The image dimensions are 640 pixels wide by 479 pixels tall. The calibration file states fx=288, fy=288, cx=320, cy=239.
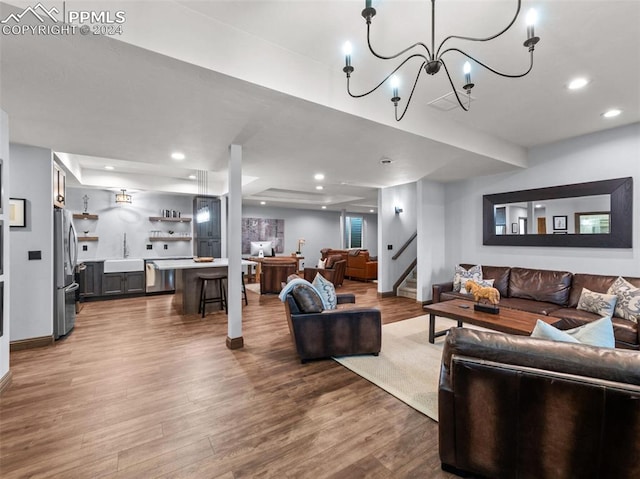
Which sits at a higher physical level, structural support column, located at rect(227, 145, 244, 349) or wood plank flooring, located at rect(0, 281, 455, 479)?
structural support column, located at rect(227, 145, 244, 349)

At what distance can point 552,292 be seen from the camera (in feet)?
13.3

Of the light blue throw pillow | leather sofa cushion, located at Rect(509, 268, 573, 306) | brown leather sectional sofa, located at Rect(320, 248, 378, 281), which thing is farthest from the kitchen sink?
leather sofa cushion, located at Rect(509, 268, 573, 306)

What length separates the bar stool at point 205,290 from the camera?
A: 500cm

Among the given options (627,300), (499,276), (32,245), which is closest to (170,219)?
(32,245)

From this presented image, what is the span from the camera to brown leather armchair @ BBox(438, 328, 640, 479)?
1.26m

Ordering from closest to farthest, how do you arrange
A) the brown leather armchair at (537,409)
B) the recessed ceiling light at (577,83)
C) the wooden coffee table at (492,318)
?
1. the brown leather armchair at (537,409)
2. the recessed ceiling light at (577,83)
3. the wooden coffee table at (492,318)

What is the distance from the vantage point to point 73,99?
2445 millimetres

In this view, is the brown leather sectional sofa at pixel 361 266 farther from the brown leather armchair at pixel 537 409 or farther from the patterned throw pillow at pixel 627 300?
the brown leather armchair at pixel 537 409

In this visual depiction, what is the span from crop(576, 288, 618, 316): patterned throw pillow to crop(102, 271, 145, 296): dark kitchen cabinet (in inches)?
309

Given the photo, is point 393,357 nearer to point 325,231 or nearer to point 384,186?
point 384,186

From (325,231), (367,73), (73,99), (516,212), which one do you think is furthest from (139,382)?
(325,231)

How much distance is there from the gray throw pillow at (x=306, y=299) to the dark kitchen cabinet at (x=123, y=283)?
504 centimetres

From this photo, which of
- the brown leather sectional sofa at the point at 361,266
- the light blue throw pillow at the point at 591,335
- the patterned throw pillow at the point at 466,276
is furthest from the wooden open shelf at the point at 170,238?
the light blue throw pillow at the point at 591,335

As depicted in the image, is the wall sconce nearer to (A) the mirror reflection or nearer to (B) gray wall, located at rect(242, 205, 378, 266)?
(B) gray wall, located at rect(242, 205, 378, 266)
